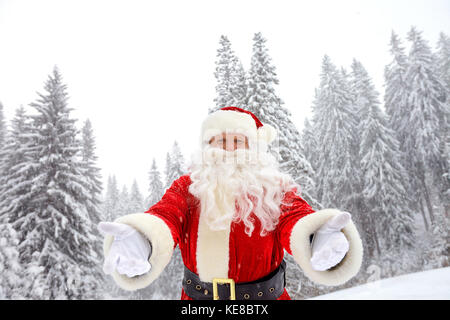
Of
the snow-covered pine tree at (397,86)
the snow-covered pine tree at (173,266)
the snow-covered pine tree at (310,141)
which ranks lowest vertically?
the snow-covered pine tree at (173,266)

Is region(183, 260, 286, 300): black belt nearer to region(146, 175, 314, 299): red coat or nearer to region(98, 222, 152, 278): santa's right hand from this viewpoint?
region(146, 175, 314, 299): red coat

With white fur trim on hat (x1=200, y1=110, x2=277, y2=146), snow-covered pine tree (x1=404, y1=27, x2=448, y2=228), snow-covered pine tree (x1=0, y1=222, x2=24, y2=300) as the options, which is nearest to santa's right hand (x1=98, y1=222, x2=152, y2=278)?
white fur trim on hat (x1=200, y1=110, x2=277, y2=146)

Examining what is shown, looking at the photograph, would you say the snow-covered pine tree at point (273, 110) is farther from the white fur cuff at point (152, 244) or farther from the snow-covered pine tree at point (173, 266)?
the white fur cuff at point (152, 244)

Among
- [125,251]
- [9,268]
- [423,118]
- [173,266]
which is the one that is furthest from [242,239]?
[423,118]

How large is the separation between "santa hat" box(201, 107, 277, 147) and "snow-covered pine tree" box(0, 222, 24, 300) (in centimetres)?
868

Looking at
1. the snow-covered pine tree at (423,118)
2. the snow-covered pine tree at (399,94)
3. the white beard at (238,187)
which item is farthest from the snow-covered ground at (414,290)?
the snow-covered pine tree at (399,94)

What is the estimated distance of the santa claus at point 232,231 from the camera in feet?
4.72

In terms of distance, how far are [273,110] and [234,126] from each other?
24.0 ft

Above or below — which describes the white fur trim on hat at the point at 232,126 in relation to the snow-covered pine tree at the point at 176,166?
below

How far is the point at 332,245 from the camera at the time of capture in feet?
4.48

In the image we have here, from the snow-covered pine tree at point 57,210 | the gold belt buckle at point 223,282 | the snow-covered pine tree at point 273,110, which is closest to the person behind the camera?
the gold belt buckle at point 223,282

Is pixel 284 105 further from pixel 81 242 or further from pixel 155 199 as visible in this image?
pixel 155 199
